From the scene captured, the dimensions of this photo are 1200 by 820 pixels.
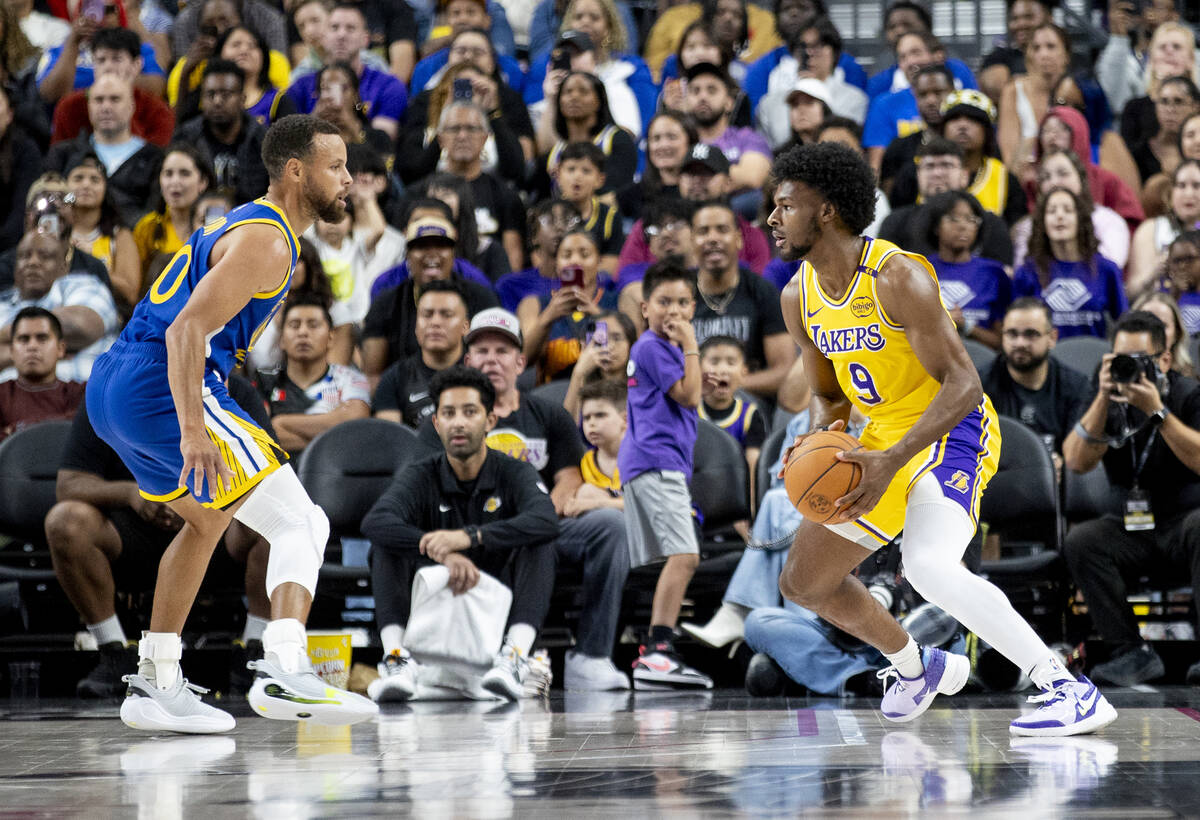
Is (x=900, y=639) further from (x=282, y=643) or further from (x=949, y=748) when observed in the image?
(x=282, y=643)

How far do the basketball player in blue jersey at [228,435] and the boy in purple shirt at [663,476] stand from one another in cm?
208

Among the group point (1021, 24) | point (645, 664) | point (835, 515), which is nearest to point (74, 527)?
point (645, 664)

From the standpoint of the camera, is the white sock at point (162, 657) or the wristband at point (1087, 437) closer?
the white sock at point (162, 657)

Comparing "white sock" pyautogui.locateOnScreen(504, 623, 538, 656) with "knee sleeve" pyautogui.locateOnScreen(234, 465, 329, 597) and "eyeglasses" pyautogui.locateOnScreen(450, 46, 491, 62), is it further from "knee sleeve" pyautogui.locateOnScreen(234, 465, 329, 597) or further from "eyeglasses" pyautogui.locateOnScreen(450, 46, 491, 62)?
"eyeglasses" pyautogui.locateOnScreen(450, 46, 491, 62)

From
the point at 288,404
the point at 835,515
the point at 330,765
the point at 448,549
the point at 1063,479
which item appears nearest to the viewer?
the point at 330,765

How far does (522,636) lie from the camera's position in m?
6.45

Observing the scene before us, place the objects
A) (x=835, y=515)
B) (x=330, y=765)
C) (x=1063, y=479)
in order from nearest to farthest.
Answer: (x=330, y=765) → (x=835, y=515) → (x=1063, y=479)

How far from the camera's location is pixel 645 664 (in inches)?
260

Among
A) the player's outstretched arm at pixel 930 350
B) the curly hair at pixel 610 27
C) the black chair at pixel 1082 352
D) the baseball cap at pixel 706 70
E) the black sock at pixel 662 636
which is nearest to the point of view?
the player's outstretched arm at pixel 930 350

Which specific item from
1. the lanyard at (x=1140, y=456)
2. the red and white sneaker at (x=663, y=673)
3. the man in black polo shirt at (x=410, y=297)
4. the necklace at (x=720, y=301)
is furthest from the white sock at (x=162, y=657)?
the lanyard at (x=1140, y=456)

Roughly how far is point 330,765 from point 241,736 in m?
0.92

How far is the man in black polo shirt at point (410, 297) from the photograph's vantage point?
319 inches

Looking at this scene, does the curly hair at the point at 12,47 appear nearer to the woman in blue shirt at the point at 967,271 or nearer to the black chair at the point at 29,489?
the black chair at the point at 29,489

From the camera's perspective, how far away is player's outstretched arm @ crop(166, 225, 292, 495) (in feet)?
14.7
